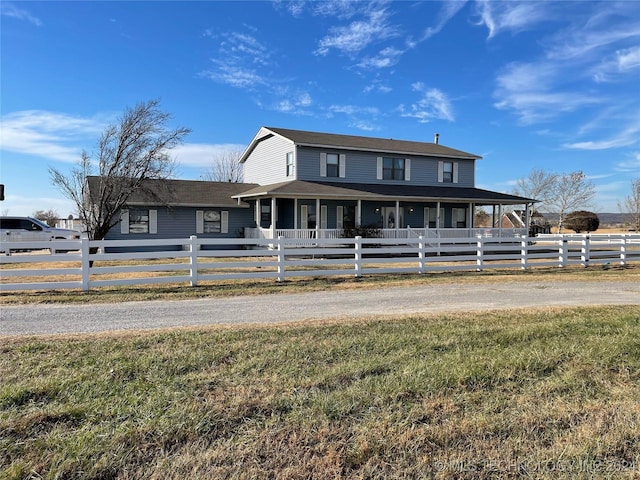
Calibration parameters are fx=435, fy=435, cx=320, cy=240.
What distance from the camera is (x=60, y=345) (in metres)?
5.17

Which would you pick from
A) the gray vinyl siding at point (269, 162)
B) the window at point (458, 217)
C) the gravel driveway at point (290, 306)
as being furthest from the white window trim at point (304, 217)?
the gravel driveway at point (290, 306)

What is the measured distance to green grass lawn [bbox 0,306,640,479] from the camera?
2.89 metres

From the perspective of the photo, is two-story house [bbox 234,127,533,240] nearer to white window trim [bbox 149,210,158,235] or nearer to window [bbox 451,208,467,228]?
window [bbox 451,208,467,228]

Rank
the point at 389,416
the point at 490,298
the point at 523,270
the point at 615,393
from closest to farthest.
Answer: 1. the point at 389,416
2. the point at 615,393
3. the point at 490,298
4. the point at 523,270

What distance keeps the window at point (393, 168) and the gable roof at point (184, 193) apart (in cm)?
837

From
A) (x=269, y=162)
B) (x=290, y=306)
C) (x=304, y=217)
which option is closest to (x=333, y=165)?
(x=304, y=217)

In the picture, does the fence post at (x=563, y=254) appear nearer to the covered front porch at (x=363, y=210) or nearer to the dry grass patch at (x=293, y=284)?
the dry grass patch at (x=293, y=284)

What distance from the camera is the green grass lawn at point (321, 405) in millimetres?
2885

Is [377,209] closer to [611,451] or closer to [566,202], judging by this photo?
[611,451]

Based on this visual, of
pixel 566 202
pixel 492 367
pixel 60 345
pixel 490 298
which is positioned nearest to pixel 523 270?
pixel 490 298

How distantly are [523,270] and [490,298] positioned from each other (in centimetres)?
684

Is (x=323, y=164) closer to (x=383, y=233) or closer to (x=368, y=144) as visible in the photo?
(x=368, y=144)

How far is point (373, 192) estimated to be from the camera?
2298 cm

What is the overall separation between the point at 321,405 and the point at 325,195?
58.4ft
